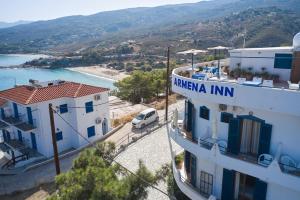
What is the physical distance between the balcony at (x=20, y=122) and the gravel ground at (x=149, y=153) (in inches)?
404

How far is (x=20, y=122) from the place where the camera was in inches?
1238

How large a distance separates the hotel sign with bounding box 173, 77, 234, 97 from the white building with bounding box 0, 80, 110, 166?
18.5 m

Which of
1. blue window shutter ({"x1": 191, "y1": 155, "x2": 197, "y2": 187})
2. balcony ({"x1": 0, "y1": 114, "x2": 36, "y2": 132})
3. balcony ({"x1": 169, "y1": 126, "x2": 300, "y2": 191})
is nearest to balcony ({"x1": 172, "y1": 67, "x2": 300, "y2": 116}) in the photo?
balcony ({"x1": 169, "y1": 126, "x2": 300, "y2": 191})

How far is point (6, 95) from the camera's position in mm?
33250

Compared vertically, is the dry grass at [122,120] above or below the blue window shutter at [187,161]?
below

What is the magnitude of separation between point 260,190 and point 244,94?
4.48 metres

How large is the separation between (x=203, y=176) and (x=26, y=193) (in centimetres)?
1737

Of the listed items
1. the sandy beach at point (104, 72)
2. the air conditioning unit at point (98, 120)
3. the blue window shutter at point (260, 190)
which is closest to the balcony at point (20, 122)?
the air conditioning unit at point (98, 120)

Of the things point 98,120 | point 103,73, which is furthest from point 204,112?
point 103,73

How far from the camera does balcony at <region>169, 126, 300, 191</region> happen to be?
37.9ft

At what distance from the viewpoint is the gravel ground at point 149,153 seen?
25062 mm

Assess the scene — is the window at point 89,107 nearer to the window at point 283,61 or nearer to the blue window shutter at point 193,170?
the blue window shutter at point 193,170

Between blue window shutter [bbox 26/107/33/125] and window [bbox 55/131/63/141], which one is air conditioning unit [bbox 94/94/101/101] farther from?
blue window shutter [bbox 26/107/33/125]

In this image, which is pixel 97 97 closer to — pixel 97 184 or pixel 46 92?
pixel 46 92
